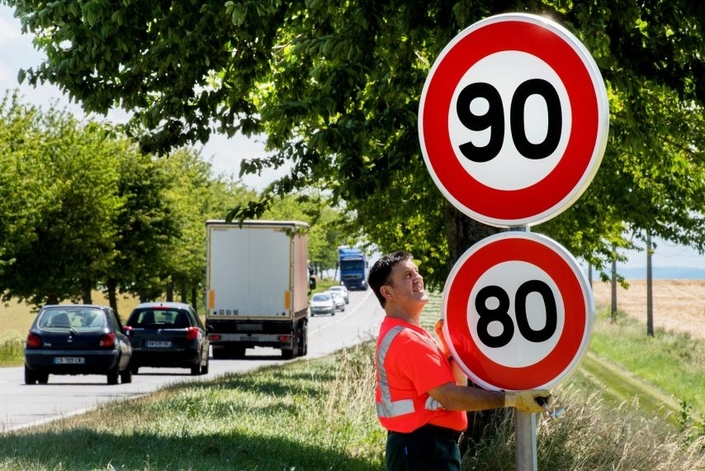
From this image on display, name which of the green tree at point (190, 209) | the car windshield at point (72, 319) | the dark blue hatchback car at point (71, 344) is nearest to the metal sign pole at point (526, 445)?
the dark blue hatchback car at point (71, 344)

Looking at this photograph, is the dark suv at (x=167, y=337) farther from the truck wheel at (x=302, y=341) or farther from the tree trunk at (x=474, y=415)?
the tree trunk at (x=474, y=415)

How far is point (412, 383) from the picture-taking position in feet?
15.6

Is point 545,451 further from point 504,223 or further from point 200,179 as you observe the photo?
point 200,179

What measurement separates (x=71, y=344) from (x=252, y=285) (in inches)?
447

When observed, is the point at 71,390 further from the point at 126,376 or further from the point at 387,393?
the point at 387,393

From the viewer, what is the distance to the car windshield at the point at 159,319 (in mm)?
27781

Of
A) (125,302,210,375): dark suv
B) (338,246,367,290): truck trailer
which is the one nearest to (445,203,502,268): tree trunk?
(125,302,210,375): dark suv

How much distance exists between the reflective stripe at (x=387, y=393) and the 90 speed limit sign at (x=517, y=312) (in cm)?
77

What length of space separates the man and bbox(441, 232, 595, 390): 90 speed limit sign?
0.57 metres

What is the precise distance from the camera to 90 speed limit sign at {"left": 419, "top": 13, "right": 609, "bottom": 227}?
382 centimetres

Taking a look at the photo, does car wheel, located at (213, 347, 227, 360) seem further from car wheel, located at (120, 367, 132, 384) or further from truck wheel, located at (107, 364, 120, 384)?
truck wheel, located at (107, 364, 120, 384)

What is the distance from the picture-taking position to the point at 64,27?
10398 mm

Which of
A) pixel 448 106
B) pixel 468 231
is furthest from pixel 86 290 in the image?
pixel 448 106

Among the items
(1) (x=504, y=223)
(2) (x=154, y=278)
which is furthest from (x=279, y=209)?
(1) (x=504, y=223)
